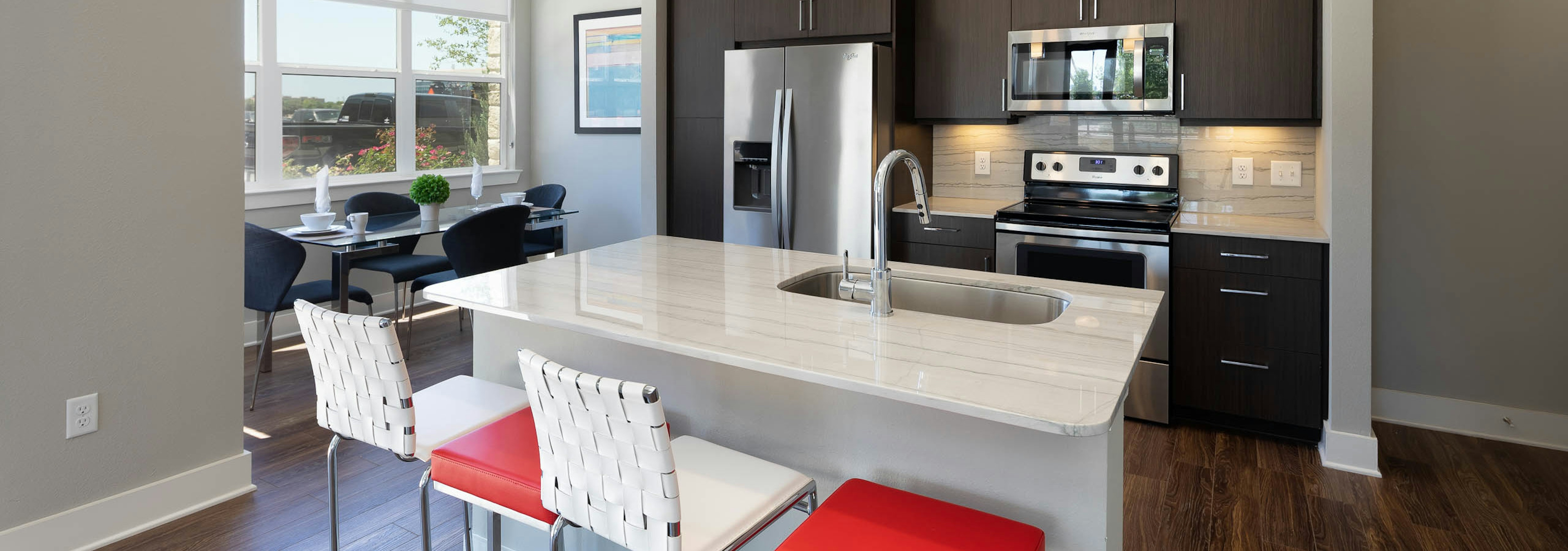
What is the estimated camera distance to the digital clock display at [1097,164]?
3.86m

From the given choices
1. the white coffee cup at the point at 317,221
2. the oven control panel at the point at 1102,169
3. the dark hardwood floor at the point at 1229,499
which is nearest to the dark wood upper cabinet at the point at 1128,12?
the oven control panel at the point at 1102,169

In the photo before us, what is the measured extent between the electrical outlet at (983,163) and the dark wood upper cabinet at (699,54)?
1.26 meters

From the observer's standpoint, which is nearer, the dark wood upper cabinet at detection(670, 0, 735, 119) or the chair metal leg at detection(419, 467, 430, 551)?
the chair metal leg at detection(419, 467, 430, 551)

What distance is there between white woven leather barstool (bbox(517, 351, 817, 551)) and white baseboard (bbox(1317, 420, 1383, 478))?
2279mm

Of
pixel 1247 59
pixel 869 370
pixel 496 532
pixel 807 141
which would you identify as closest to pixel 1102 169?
pixel 1247 59

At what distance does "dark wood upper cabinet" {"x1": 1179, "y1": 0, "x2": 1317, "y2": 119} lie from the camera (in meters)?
3.24

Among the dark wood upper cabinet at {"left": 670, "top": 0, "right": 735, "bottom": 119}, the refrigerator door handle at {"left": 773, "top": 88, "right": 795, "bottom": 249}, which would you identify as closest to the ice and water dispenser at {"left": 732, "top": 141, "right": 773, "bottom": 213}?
the refrigerator door handle at {"left": 773, "top": 88, "right": 795, "bottom": 249}

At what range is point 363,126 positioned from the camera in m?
5.23

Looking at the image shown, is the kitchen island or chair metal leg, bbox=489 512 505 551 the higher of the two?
the kitchen island

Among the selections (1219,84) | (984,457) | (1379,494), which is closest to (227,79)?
(984,457)

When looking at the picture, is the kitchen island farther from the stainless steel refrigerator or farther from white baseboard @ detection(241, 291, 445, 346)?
white baseboard @ detection(241, 291, 445, 346)

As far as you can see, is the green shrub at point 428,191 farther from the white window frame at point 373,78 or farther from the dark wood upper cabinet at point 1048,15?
the dark wood upper cabinet at point 1048,15

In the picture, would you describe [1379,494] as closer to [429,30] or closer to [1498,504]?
[1498,504]

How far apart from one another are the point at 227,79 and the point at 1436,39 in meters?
4.14
